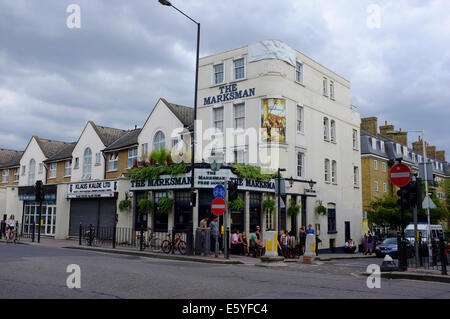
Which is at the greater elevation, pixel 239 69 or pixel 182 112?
pixel 239 69

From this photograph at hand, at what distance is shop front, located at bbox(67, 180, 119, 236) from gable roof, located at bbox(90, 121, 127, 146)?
6.32 m

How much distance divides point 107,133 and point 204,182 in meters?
18.6

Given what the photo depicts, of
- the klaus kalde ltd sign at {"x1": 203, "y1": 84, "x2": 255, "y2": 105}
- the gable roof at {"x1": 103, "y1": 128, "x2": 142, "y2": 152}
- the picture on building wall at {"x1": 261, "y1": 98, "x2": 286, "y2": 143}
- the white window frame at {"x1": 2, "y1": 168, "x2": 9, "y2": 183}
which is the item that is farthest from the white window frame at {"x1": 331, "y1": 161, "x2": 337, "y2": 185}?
the white window frame at {"x1": 2, "y1": 168, "x2": 9, "y2": 183}

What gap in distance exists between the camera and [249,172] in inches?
949

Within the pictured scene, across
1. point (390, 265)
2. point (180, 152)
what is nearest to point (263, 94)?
point (180, 152)

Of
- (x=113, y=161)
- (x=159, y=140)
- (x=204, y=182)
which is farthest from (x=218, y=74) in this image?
(x=113, y=161)

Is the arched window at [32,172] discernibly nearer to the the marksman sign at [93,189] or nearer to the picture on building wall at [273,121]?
the the marksman sign at [93,189]

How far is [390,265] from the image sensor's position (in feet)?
44.8

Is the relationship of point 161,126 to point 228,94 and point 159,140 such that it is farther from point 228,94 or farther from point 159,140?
point 228,94

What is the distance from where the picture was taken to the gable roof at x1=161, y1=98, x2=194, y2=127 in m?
30.3

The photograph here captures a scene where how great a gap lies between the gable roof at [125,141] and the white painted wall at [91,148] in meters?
1.09

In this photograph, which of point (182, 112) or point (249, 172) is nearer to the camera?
point (249, 172)

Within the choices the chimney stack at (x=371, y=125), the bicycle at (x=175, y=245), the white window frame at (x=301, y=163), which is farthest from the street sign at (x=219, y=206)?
the chimney stack at (x=371, y=125)
